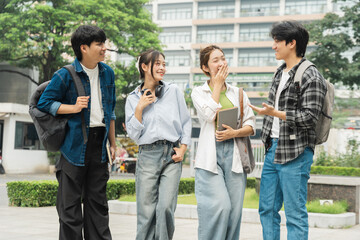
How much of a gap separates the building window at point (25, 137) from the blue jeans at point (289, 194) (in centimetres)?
2422

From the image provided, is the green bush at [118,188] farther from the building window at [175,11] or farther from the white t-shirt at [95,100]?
the building window at [175,11]

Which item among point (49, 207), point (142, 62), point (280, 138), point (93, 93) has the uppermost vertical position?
point (142, 62)

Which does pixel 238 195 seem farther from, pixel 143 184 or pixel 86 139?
pixel 86 139

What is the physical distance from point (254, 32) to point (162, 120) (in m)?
58.0

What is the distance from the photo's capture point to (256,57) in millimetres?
60125

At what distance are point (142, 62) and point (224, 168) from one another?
1.17 meters

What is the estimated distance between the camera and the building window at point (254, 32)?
197 feet

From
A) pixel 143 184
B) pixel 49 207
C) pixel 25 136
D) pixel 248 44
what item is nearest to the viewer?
pixel 143 184

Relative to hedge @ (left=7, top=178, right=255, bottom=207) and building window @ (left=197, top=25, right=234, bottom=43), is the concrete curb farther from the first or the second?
building window @ (left=197, top=25, right=234, bottom=43)

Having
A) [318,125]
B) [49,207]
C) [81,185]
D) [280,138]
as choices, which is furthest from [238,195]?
[49,207]

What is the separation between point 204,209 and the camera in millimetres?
4066

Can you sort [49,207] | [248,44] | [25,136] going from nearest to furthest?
[49,207] < [25,136] < [248,44]

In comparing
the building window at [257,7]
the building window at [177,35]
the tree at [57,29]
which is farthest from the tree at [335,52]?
the building window at [177,35]

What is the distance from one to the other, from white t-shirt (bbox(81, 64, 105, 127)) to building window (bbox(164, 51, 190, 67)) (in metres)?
59.0
